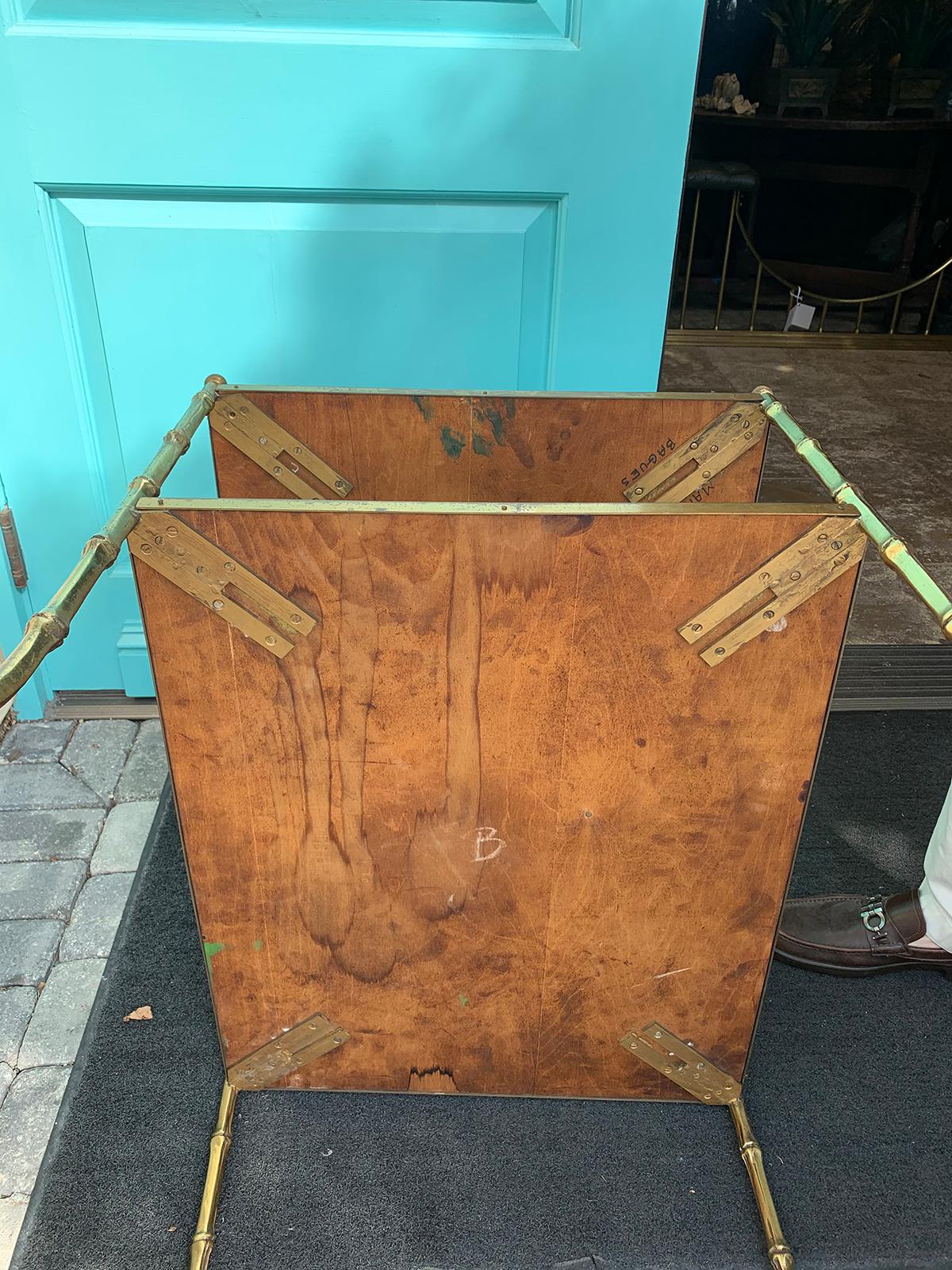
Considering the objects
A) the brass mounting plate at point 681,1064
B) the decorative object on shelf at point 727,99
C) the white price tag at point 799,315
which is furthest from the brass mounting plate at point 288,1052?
the decorative object on shelf at point 727,99

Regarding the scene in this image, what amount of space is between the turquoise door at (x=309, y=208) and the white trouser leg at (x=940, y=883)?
3.22ft

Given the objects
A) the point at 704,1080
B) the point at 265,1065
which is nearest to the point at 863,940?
Result: the point at 704,1080

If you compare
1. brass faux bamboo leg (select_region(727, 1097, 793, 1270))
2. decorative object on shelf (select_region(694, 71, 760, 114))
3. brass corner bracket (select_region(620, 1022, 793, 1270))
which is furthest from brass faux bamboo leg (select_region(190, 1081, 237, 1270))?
decorative object on shelf (select_region(694, 71, 760, 114))

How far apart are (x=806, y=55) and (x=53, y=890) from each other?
6.29m

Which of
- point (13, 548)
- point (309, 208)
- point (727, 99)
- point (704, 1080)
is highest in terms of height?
point (309, 208)

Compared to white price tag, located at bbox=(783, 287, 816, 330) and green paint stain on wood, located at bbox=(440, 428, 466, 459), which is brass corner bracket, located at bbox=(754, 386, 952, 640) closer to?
green paint stain on wood, located at bbox=(440, 428, 466, 459)

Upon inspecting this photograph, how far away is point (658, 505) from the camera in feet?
2.90

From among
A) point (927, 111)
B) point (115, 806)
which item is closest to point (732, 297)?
point (927, 111)

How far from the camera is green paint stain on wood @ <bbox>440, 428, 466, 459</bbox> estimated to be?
1282mm

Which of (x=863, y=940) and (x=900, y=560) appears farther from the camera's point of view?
(x=863, y=940)

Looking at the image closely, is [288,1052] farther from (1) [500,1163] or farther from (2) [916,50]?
(2) [916,50]

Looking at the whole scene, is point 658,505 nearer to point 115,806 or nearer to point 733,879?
point 733,879

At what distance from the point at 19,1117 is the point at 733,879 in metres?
1.04

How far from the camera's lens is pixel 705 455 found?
1284 mm
